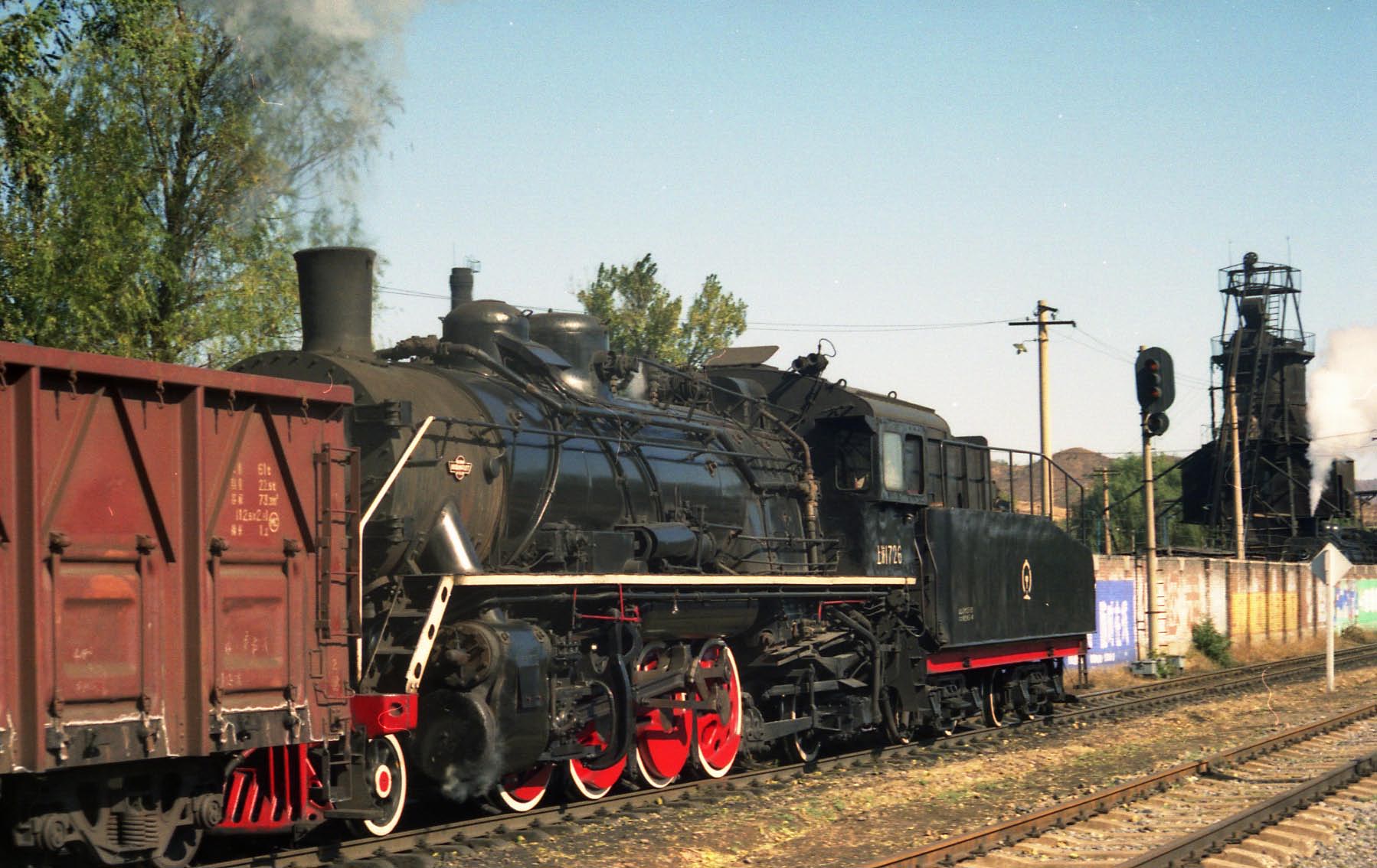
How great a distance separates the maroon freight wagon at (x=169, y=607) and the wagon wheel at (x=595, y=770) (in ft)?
9.53

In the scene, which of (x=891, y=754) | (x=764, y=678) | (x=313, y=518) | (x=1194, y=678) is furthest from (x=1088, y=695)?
(x=313, y=518)

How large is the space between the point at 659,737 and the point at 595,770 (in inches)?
42.1

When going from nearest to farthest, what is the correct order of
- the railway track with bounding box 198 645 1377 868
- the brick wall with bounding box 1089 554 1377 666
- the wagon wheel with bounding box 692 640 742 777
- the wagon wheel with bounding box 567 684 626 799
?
the railway track with bounding box 198 645 1377 868 < the wagon wheel with bounding box 567 684 626 799 < the wagon wheel with bounding box 692 640 742 777 < the brick wall with bounding box 1089 554 1377 666

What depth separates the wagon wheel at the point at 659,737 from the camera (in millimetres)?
12797

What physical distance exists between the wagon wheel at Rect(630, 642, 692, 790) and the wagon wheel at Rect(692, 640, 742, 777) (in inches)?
6.0

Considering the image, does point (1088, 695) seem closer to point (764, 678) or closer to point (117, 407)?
point (764, 678)

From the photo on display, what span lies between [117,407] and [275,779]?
2.66 metres

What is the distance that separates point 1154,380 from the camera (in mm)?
20172

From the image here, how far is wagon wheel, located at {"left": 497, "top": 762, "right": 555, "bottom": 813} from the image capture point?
11188 mm

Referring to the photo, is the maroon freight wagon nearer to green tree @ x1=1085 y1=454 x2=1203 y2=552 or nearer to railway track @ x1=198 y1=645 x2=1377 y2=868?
railway track @ x1=198 y1=645 x2=1377 y2=868

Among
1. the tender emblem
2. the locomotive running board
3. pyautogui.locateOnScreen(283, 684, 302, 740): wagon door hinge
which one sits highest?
the tender emblem

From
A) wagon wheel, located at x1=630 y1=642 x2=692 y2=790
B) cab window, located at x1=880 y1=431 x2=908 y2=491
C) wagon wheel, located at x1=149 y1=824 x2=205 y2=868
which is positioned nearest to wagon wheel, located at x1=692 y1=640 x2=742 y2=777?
wagon wheel, located at x1=630 y1=642 x2=692 y2=790

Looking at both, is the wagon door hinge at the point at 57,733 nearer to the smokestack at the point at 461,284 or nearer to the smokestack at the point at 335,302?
the smokestack at the point at 335,302

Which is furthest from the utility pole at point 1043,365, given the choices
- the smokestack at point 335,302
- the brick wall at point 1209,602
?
the smokestack at point 335,302
